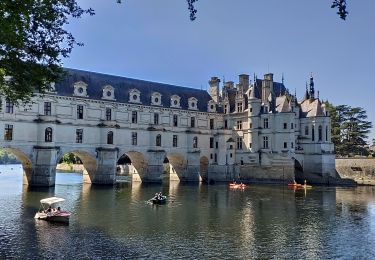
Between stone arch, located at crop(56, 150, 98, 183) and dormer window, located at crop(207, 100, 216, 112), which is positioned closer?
stone arch, located at crop(56, 150, 98, 183)

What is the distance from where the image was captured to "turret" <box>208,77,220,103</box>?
73938mm

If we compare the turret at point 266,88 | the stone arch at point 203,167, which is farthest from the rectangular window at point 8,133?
the turret at point 266,88

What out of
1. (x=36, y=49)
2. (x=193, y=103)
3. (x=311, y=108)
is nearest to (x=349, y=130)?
(x=311, y=108)

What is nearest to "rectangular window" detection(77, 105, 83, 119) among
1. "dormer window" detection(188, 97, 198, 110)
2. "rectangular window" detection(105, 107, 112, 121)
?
"rectangular window" detection(105, 107, 112, 121)

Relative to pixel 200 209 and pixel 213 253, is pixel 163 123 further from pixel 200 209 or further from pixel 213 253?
pixel 213 253

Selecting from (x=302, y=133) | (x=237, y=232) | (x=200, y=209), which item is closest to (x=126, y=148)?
(x=200, y=209)

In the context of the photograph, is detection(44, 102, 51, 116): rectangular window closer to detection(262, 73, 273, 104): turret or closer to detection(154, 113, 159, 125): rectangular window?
detection(154, 113, 159, 125): rectangular window

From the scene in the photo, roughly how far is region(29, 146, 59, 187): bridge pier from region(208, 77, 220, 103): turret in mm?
33984

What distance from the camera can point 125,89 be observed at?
6188 centimetres

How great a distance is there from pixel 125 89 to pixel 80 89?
344 inches

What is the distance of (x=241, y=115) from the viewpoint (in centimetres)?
6988

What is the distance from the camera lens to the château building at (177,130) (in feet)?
169

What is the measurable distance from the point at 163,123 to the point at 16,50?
4667 centimetres

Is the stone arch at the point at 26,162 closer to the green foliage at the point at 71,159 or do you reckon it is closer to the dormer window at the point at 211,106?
the dormer window at the point at 211,106
